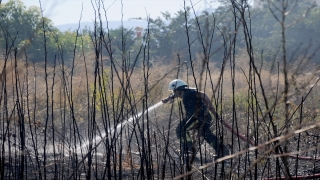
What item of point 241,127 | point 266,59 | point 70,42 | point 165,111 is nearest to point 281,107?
point 241,127

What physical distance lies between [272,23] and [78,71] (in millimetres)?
13671

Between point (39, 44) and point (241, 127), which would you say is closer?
point (241, 127)

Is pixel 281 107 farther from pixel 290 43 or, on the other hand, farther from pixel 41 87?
pixel 290 43

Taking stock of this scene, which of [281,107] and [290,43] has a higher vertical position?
[290,43]

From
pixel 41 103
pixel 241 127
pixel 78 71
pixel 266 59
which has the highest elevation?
pixel 266 59

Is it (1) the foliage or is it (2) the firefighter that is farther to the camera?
(1) the foliage

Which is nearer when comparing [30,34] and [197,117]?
[197,117]

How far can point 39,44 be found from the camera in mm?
17250

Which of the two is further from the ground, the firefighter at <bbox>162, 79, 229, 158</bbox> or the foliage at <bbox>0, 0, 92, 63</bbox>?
the foliage at <bbox>0, 0, 92, 63</bbox>

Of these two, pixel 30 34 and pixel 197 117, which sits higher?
pixel 30 34

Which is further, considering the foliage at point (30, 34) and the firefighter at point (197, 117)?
the foliage at point (30, 34)

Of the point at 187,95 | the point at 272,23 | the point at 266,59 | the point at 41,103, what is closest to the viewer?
the point at 187,95

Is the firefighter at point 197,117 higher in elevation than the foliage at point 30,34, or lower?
lower

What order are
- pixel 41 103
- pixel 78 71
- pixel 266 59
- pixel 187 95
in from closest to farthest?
pixel 187 95, pixel 41 103, pixel 78 71, pixel 266 59
